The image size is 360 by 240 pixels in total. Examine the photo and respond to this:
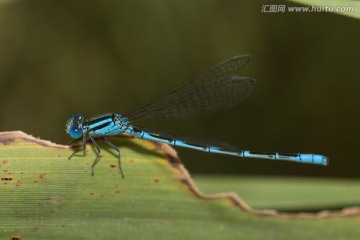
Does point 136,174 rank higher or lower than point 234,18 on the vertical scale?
lower

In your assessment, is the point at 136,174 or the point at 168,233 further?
the point at 136,174

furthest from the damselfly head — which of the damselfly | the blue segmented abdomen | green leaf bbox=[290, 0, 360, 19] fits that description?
green leaf bbox=[290, 0, 360, 19]

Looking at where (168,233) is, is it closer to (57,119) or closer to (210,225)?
(210,225)

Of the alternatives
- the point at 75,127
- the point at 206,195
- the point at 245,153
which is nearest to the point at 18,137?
the point at 75,127

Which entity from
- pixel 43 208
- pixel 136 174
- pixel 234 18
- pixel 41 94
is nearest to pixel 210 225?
pixel 136 174

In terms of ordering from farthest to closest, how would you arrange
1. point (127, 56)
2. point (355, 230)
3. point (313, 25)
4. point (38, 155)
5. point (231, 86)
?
point (127, 56), point (313, 25), point (231, 86), point (38, 155), point (355, 230)

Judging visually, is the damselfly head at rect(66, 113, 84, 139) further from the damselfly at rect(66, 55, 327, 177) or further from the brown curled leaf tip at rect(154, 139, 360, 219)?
the brown curled leaf tip at rect(154, 139, 360, 219)

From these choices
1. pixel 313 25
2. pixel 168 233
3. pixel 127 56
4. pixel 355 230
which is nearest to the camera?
pixel 355 230
